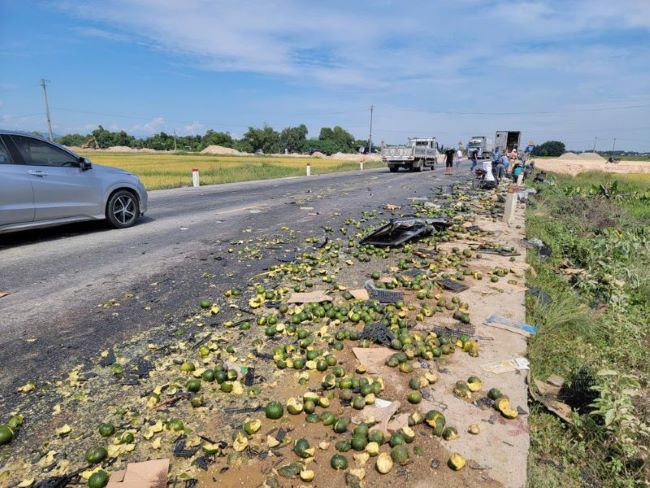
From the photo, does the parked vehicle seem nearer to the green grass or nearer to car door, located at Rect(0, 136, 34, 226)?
the green grass

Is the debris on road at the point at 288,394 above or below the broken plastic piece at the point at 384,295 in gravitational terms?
below

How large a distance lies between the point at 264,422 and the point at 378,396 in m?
0.95

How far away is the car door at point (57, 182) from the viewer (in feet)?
24.3

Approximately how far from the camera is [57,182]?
305 inches

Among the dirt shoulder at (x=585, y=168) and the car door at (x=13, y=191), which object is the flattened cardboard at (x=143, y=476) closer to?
the car door at (x=13, y=191)

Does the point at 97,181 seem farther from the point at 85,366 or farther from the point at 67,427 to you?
the point at 67,427

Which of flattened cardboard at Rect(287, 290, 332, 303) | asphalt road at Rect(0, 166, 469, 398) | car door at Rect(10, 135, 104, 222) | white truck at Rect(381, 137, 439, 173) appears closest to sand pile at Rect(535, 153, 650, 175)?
white truck at Rect(381, 137, 439, 173)

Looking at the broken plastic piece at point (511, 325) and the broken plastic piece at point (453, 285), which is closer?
the broken plastic piece at point (511, 325)

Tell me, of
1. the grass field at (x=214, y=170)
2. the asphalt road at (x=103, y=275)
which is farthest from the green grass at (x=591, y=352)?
the grass field at (x=214, y=170)

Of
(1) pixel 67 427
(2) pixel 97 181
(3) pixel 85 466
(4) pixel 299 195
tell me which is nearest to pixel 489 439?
(3) pixel 85 466

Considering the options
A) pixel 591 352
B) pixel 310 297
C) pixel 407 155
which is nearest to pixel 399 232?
pixel 310 297

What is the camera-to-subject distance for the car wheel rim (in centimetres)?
903

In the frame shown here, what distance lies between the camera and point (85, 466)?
8.42 ft

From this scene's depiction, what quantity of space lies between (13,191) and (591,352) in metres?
9.27
